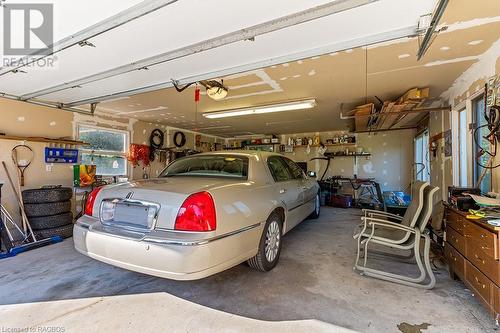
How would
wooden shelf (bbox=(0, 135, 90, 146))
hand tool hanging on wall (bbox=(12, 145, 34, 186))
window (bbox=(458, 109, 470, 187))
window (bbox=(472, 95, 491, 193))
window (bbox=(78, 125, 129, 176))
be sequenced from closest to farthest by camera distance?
window (bbox=(472, 95, 491, 193))
window (bbox=(458, 109, 470, 187))
wooden shelf (bbox=(0, 135, 90, 146))
hand tool hanging on wall (bbox=(12, 145, 34, 186))
window (bbox=(78, 125, 129, 176))

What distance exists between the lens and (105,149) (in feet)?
17.6

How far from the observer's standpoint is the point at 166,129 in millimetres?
6918

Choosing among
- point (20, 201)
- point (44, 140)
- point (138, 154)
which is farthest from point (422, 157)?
point (20, 201)

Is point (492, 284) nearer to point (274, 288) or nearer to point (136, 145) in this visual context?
point (274, 288)

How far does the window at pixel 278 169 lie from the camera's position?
2.99m

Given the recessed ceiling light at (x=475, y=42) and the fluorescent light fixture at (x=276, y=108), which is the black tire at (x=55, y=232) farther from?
the recessed ceiling light at (x=475, y=42)

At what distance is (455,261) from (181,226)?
2593 mm

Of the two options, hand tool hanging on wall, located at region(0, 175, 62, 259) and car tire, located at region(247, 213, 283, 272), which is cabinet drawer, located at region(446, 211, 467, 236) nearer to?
car tire, located at region(247, 213, 283, 272)

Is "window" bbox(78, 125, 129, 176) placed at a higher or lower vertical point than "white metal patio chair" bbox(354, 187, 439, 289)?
higher

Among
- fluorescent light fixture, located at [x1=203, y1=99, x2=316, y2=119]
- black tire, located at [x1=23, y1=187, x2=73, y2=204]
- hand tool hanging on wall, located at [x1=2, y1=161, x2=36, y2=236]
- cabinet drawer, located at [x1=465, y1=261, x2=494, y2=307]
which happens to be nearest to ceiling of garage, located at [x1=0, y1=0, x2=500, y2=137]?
fluorescent light fixture, located at [x1=203, y1=99, x2=316, y2=119]

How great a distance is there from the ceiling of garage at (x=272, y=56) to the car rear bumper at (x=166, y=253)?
172cm

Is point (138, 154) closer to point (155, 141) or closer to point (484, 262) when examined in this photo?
point (155, 141)

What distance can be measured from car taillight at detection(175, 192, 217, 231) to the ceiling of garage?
1.43 meters

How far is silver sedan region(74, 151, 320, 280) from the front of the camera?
167 centimetres
